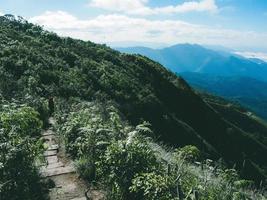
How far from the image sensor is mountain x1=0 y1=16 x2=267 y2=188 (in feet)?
80.0

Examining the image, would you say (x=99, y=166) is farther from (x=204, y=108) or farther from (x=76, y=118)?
(x=204, y=108)

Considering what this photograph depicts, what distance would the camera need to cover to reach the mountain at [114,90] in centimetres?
2437

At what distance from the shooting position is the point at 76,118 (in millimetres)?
12680

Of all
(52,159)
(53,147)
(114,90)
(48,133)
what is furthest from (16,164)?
(114,90)

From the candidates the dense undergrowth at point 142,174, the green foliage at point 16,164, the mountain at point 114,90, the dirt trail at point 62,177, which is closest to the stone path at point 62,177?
the dirt trail at point 62,177

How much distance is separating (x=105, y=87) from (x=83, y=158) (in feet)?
112

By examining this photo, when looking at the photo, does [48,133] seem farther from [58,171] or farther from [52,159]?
[58,171]

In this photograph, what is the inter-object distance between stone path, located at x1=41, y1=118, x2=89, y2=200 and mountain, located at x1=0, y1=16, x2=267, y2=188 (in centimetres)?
71

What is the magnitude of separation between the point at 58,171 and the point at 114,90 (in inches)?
1394

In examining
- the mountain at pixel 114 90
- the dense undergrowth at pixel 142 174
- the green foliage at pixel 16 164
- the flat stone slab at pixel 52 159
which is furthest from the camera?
the mountain at pixel 114 90

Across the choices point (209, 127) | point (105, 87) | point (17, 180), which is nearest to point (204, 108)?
point (209, 127)

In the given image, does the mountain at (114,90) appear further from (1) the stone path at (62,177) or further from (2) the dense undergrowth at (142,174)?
(1) the stone path at (62,177)

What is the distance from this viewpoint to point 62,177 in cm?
1044

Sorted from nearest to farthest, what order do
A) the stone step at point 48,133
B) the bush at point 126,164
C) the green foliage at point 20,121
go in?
the bush at point 126,164
the green foliage at point 20,121
the stone step at point 48,133
